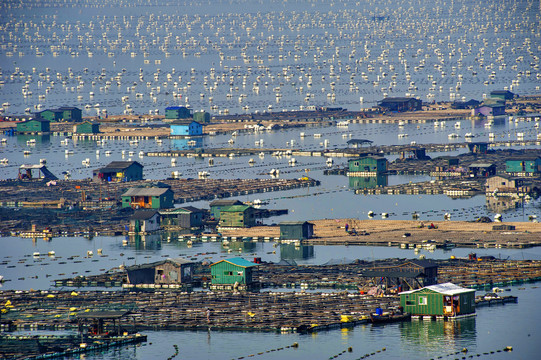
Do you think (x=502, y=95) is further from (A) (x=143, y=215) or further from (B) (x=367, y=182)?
(A) (x=143, y=215)

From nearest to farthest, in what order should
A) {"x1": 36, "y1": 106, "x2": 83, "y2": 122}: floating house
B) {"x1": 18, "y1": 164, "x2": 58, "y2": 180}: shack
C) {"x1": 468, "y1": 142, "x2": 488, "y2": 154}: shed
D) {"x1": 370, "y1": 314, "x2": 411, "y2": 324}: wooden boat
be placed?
{"x1": 370, "y1": 314, "x2": 411, "y2": 324}: wooden boat, {"x1": 18, "y1": 164, "x2": 58, "y2": 180}: shack, {"x1": 468, "y1": 142, "x2": 488, "y2": 154}: shed, {"x1": 36, "y1": 106, "x2": 83, "y2": 122}: floating house

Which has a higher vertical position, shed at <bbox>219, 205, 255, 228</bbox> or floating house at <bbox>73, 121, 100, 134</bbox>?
floating house at <bbox>73, 121, 100, 134</bbox>

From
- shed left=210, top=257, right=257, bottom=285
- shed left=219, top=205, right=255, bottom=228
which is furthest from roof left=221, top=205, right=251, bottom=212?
shed left=210, top=257, right=257, bottom=285

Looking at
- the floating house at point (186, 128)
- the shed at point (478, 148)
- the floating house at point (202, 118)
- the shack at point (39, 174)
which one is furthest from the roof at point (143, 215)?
the floating house at point (202, 118)

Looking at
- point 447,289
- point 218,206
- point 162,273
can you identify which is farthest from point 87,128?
point 447,289

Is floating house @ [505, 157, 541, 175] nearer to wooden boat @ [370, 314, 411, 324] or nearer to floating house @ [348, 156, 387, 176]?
floating house @ [348, 156, 387, 176]

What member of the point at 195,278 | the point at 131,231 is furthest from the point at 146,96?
the point at 195,278

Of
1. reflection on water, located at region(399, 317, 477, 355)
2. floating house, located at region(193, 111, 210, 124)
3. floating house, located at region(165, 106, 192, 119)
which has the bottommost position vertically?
reflection on water, located at region(399, 317, 477, 355)
